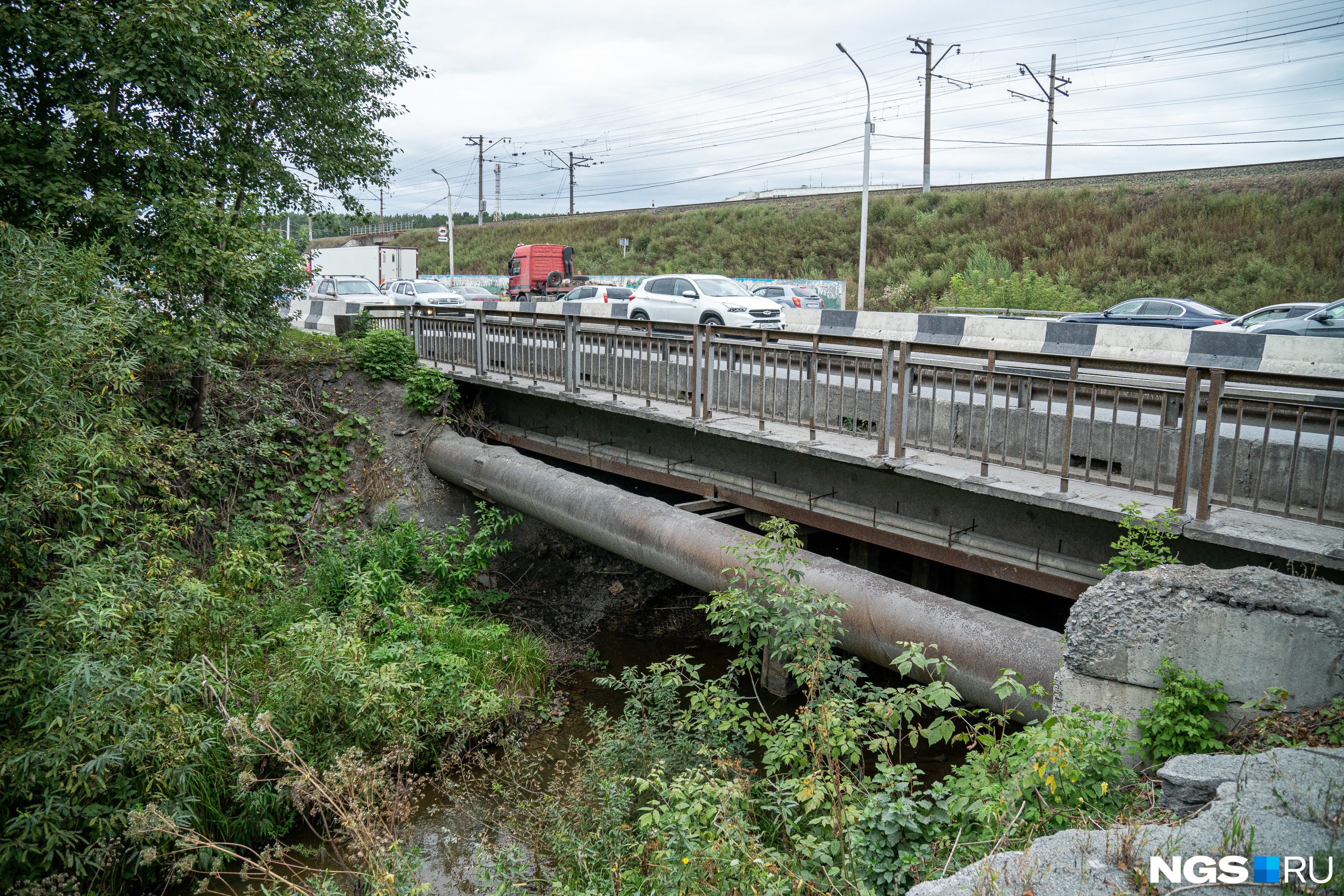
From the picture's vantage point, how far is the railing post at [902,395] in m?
6.96

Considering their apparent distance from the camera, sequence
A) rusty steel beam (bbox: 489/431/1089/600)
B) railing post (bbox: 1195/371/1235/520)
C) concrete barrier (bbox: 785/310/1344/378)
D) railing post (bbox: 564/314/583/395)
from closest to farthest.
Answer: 1. railing post (bbox: 1195/371/1235/520)
2. rusty steel beam (bbox: 489/431/1089/600)
3. concrete barrier (bbox: 785/310/1344/378)
4. railing post (bbox: 564/314/583/395)

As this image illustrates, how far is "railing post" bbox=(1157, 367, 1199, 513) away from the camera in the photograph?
5.45m

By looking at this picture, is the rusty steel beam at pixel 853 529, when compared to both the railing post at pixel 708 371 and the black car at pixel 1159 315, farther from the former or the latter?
the black car at pixel 1159 315

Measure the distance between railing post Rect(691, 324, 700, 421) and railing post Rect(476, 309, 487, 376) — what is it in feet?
15.6

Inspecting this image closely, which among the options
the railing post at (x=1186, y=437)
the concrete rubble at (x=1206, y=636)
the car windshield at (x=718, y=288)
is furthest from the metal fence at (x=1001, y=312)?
the concrete rubble at (x=1206, y=636)

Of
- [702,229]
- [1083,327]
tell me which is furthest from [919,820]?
[702,229]

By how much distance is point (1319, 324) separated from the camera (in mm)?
13367

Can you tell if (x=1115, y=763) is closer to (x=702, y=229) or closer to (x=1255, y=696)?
(x=1255, y=696)

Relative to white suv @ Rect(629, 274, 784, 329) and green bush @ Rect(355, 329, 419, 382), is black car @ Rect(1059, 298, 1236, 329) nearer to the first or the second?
white suv @ Rect(629, 274, 784, 329)

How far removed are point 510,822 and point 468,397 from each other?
338 inches

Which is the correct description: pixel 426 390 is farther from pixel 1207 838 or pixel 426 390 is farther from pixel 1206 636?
pixel 1207 838

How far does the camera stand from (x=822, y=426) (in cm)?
823

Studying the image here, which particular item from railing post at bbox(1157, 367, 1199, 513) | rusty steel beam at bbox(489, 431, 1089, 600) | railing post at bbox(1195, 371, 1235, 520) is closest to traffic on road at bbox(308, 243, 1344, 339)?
Result: rusty steel beam at bbox(489, 431, 1089, 600)

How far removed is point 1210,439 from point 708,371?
4670mm
